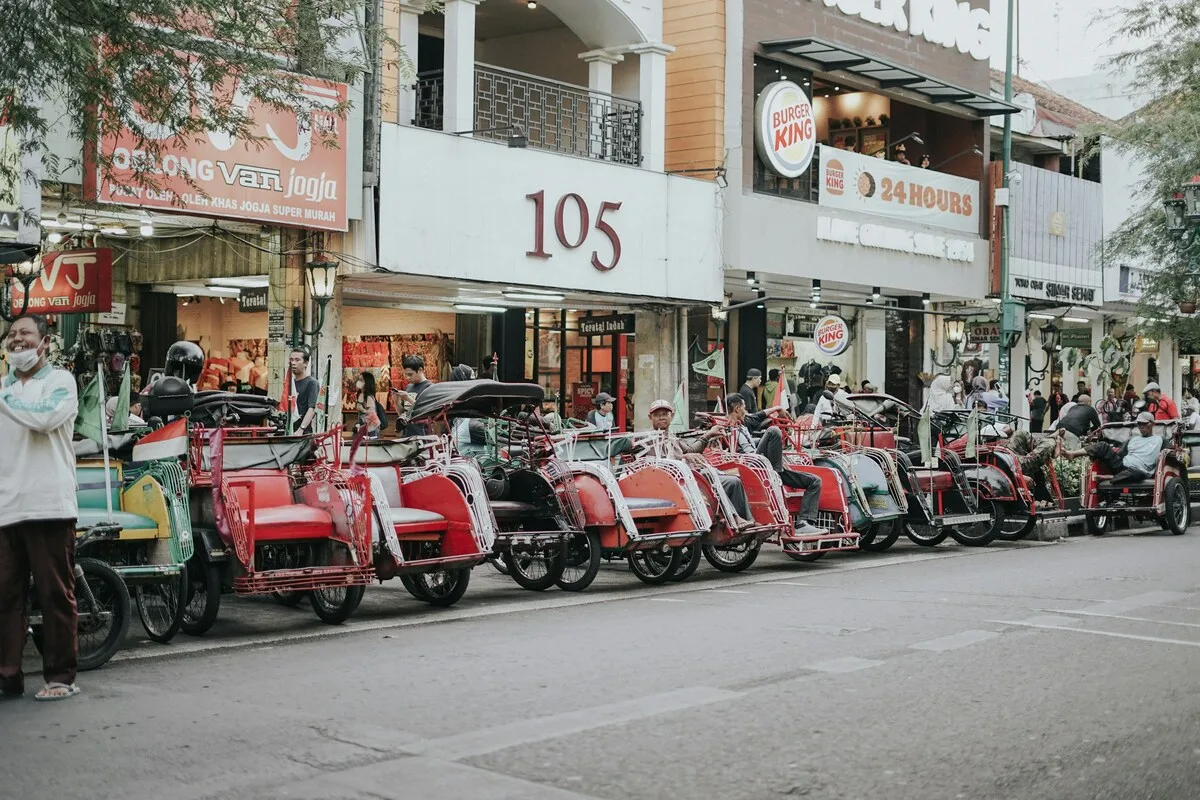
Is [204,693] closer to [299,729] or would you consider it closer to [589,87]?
[299,729]

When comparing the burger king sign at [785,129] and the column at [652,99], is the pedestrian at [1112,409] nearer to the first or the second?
the burger king sign at [785,129]

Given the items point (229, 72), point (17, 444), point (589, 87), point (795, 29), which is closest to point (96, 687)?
point (17, 444)

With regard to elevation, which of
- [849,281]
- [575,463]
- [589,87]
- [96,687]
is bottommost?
[96,687]

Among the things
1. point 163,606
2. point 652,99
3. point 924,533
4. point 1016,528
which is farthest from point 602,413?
point 163,606

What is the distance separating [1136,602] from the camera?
476 inches

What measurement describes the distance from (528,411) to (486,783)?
7335mm

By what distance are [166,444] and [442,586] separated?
3.07 meters

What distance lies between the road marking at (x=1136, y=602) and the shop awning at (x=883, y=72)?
14.4m

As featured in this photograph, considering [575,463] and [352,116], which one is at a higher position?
[352,116]

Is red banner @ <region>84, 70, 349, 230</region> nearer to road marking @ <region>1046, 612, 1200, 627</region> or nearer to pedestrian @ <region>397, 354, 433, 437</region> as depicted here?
pedestrian @ <region>397, 354, 433, 437</region>

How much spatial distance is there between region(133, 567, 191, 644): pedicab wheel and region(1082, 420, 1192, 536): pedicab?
1314cm

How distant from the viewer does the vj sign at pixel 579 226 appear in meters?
21.5

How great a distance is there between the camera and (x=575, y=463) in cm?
1314

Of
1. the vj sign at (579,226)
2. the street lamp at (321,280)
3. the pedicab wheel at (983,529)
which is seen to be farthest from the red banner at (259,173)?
the pedicab wheel at (983,529)
